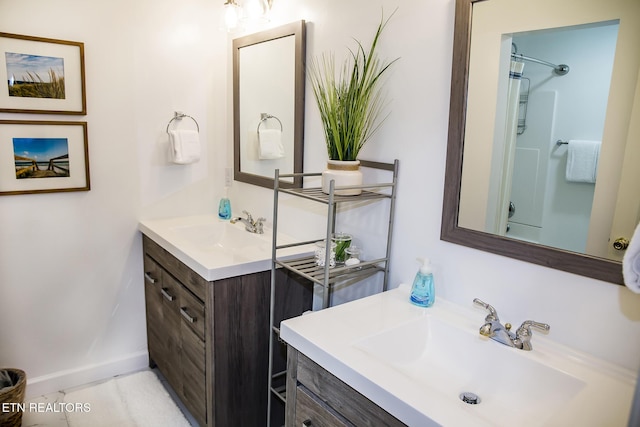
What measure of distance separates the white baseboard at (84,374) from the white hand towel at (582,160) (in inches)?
96.2

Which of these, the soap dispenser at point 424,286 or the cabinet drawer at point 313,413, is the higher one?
the soap dispenser at point 424,286

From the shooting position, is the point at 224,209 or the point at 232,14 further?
the point at 224,209

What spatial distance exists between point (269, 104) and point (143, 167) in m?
0.80

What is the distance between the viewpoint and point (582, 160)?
1.18m

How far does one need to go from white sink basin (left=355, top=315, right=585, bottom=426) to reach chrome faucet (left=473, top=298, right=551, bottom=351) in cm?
2

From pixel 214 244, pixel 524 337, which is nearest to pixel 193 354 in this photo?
pixel 214 244

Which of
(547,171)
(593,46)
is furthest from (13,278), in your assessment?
(593,46)

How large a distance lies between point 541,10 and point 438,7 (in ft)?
1.19

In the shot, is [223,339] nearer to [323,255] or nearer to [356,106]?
[323,255]

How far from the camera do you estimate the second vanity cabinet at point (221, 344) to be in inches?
71.4

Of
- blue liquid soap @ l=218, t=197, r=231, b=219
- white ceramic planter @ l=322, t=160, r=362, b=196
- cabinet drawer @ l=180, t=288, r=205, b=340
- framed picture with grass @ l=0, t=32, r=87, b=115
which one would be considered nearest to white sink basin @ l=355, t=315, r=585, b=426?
white ceramic planter @ l=322, t=160, r=362, b=196

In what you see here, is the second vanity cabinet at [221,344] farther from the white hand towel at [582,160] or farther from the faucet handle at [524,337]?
the white hand towel at [582,160]

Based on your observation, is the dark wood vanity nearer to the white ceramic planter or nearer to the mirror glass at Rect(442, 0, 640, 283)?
the white ceramic planter

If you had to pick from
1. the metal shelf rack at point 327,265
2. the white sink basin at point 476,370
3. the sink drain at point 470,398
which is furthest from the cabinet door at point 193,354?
the sink drain at point 470,398
